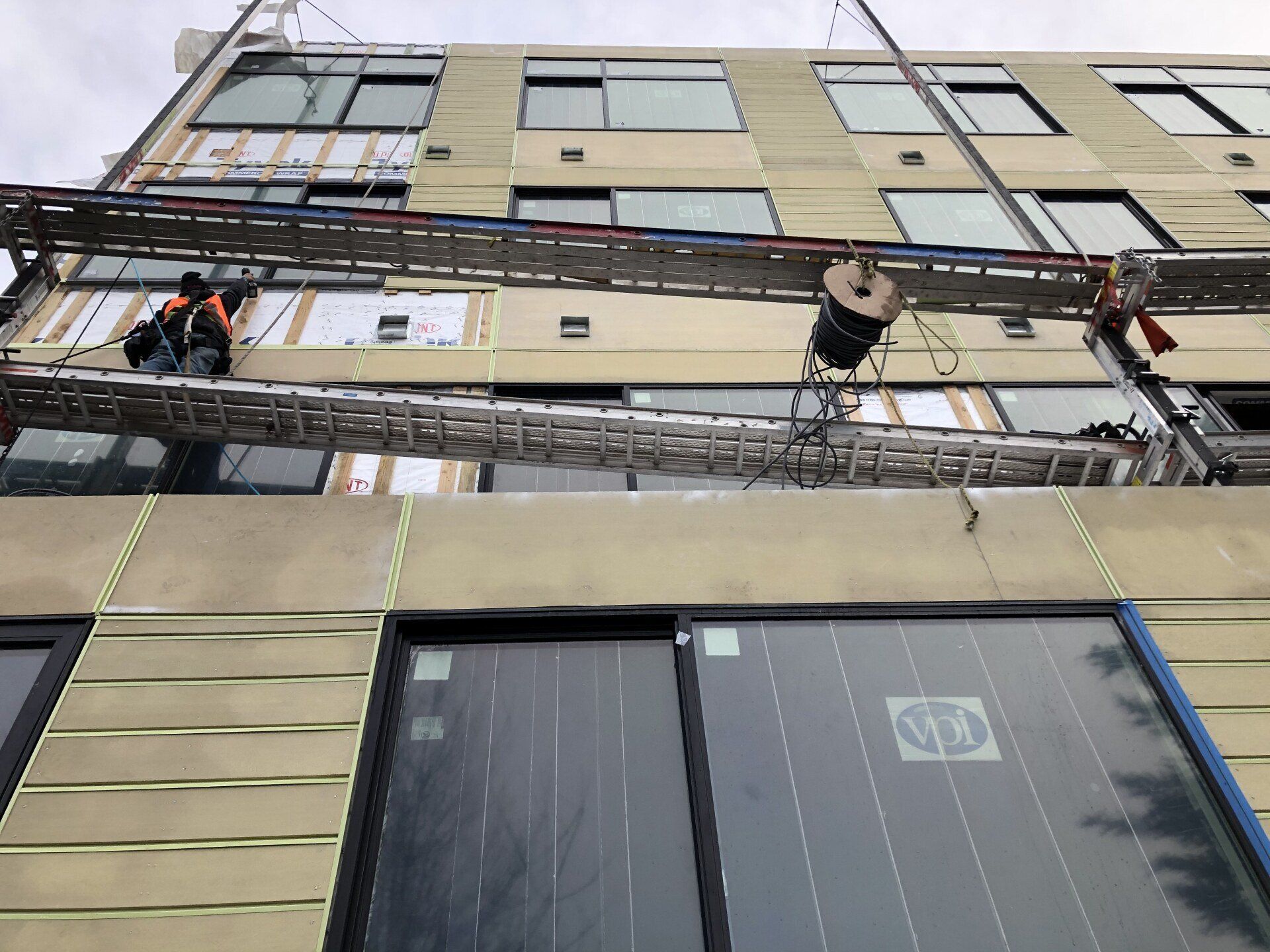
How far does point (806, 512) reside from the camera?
5262 millimetres

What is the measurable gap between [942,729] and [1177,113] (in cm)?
1589

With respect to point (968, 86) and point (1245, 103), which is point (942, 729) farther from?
point (1245, 103)

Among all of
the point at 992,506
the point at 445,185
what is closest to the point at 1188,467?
the point at 992,506

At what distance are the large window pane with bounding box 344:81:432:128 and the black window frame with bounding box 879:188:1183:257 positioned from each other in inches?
301

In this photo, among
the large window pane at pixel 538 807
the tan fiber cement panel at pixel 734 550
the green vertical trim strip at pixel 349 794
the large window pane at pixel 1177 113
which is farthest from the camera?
the large window pane at pixel 1177 113

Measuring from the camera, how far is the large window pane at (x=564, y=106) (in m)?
14.0

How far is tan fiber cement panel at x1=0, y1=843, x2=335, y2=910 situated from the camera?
11.7ft

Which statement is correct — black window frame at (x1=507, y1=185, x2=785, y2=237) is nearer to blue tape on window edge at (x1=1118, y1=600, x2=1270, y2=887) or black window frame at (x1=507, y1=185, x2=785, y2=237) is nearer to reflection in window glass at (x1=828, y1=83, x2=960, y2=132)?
reflection in window glass at (x1=828, y1=83, x2=960, y2=132)

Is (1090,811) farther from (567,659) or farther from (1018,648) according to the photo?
(567,659)

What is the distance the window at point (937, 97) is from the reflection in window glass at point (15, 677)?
44.4 ft

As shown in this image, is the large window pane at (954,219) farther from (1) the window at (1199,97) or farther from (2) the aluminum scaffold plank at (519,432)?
(2) the aluminum scaffold plank at (519,432)

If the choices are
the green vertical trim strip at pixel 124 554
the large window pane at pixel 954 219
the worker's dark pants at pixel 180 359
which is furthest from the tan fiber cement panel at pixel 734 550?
the large window pane at pixel 954 219

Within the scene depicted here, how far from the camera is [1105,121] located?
583 inches

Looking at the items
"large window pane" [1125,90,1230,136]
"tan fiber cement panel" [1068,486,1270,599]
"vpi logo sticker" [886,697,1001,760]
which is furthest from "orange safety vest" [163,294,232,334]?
"large window pane" [1125,90,1230,136]
